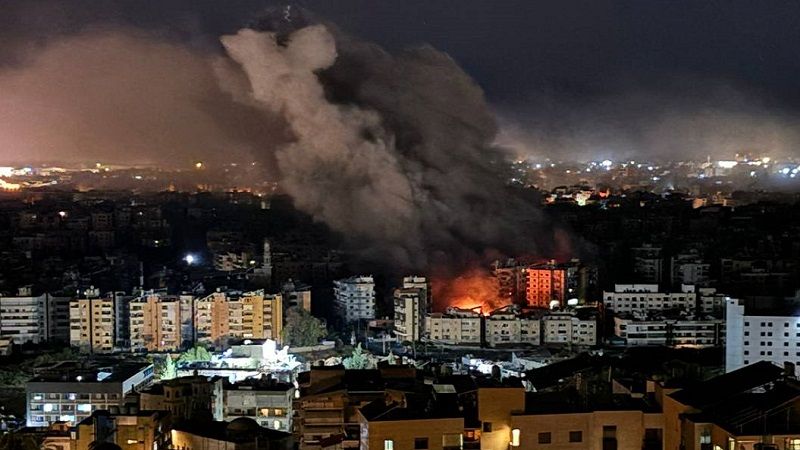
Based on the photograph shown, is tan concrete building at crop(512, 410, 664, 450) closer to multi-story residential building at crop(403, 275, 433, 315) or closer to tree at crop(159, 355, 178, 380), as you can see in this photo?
tree at crop(159, 355, 178, 380)

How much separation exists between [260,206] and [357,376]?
11.4m

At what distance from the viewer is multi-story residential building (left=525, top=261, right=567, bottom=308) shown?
11719 millimetres

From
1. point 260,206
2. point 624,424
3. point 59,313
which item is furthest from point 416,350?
point 260,206

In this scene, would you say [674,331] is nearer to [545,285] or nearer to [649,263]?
[545,285]

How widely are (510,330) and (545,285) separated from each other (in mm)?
1662

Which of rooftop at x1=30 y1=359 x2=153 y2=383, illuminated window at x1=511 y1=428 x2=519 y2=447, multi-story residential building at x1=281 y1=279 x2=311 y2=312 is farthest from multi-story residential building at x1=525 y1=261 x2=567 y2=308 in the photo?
illuminated window at x1=511 y1=428 x2=519 y2=447

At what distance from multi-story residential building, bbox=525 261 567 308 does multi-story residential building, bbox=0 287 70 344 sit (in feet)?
14.7

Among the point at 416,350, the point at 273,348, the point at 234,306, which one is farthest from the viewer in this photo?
the point at 234,306

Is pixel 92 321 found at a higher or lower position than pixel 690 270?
lower

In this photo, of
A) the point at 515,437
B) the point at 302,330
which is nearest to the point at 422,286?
the point at 302,330

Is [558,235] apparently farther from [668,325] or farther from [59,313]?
[59,313]

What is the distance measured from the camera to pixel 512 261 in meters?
12.0

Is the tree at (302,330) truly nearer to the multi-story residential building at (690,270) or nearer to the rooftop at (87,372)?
the rooftop at (87,372)

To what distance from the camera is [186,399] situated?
20.1ft
